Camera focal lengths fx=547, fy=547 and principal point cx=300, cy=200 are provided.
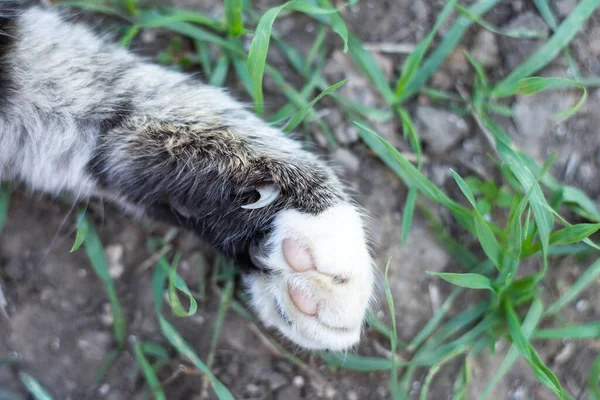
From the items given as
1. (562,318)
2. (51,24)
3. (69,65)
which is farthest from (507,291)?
(51,24)

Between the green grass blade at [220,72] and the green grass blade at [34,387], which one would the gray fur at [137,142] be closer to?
the green grass blade at [220,72]

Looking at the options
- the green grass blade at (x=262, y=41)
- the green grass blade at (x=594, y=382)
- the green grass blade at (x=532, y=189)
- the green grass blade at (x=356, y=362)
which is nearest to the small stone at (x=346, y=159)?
the green grass blade at (x=262, y=41)

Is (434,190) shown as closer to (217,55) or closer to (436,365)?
(436,365)

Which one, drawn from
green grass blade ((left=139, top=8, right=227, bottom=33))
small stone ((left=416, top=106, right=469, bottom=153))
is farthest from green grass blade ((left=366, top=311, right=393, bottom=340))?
green grass blade ((left=139, top=8, right=227, bottom=33))

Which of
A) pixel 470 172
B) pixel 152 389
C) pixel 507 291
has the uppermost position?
pixel 470 172

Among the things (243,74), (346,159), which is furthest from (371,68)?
(243,74)

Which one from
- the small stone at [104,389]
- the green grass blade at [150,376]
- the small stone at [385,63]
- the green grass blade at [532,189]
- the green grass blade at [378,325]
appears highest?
the small stone at [385,63]

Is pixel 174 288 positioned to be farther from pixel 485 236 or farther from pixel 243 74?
pixel 485 236
